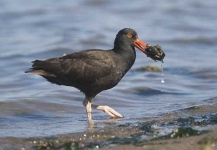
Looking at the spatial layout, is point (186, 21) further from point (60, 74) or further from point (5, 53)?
point (60, 74)

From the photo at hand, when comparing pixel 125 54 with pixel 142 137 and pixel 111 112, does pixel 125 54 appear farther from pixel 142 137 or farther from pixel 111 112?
pixel 142 137

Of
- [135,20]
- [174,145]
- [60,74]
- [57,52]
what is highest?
[135,20]

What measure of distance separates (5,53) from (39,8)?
26.1 feet

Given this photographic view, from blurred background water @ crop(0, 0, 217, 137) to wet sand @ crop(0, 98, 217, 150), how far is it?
1.80 ft

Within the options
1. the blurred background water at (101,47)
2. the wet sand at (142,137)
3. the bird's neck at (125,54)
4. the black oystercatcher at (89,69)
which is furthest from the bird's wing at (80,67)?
the wet sand at (142,137)

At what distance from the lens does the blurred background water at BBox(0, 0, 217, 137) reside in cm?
1158

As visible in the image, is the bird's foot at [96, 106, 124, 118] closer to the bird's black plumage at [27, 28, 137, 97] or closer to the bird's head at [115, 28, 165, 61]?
the bird's black plumage at [27, 28, 137, 97]

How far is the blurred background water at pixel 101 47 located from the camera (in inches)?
456

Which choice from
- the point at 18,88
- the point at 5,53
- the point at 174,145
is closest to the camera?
the point at 174,145

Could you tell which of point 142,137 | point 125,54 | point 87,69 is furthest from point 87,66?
point 142,137

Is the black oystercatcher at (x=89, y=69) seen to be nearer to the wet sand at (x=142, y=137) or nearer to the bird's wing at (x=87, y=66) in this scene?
the bird's wing at (x=87, y=66)

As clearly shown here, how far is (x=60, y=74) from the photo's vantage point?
10711 millimetres

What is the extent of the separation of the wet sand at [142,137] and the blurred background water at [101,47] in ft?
1.80

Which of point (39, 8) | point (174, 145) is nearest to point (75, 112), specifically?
point (174, 145)
